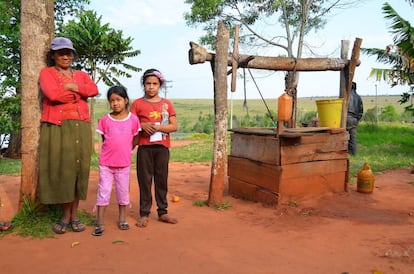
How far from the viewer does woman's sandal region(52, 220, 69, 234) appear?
352 cm

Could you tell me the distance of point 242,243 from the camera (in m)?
3.34

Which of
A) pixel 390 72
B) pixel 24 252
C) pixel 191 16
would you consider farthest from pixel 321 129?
pixel 191 16

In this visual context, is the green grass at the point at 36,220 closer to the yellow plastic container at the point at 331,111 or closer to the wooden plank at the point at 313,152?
the wooden plank at the point at 313,152

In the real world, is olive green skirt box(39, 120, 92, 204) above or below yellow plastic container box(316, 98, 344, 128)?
below

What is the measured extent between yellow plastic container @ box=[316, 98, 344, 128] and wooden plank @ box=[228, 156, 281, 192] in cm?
144

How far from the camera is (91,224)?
3859 mm

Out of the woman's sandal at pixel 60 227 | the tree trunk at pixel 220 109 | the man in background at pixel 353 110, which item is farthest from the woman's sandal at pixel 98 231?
the man in background at pixel 353 110

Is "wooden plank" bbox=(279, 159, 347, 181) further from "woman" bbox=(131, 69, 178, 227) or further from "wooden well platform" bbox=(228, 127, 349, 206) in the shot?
"woman" bbox=(131, 69, 178, 227)

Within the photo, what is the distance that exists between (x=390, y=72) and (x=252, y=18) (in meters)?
7.46

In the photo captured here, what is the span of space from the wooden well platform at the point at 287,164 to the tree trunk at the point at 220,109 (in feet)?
1.80

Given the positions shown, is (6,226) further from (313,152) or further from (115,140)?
(313,152)

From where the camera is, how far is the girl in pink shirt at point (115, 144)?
3.55 meters

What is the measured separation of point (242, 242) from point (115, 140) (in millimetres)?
1573

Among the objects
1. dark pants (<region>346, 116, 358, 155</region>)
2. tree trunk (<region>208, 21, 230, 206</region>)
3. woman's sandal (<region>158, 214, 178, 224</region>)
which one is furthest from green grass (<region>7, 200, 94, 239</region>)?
dark pants (<region>346, 116, 358, 155</region>)
